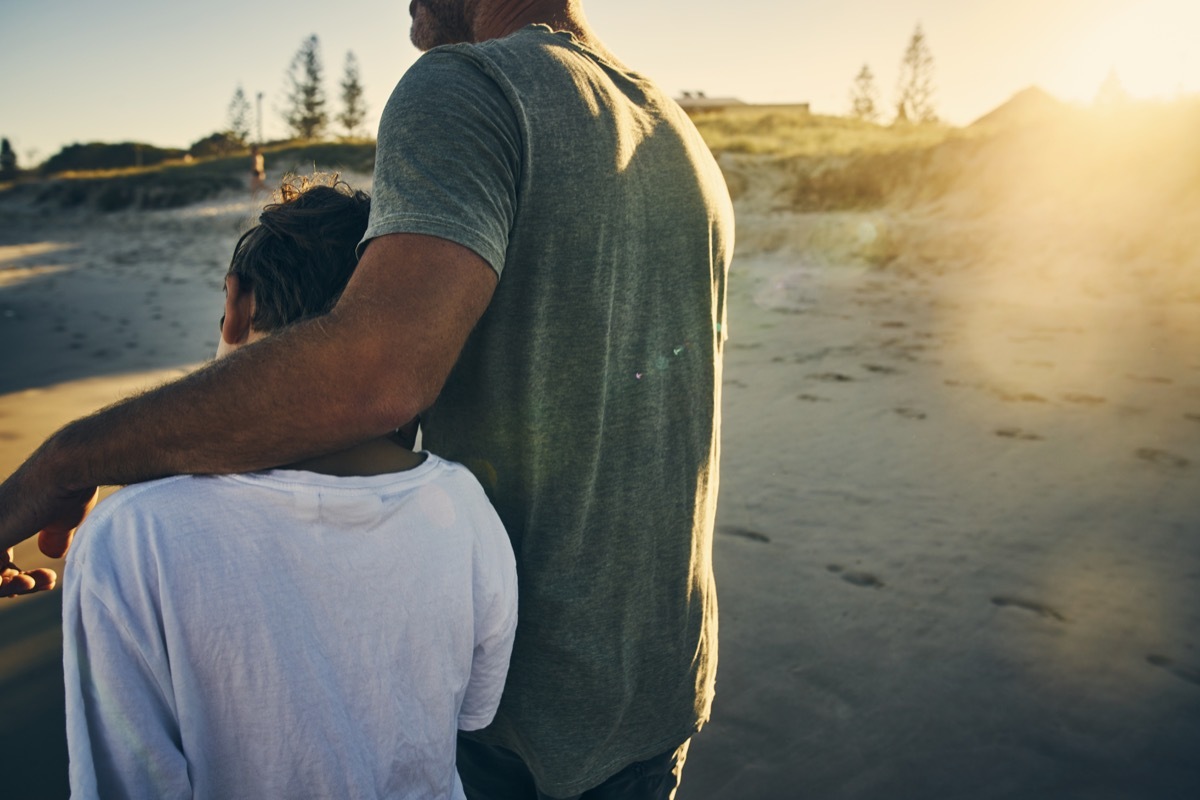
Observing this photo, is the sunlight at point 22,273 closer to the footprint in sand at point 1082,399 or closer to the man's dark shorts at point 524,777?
A: the footprint in sand at point 1082,399

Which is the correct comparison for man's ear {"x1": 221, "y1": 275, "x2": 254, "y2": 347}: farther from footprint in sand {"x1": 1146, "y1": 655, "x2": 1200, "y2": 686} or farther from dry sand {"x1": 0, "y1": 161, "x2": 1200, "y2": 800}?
footprint in sand {"x1": 1146, "y1": 655, "x2": 1200, "y2": 686}

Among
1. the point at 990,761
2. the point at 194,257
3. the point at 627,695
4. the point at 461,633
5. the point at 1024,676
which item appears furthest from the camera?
the point at 194,257

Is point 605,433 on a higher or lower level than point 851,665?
higher

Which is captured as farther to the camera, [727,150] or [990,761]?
[727,150]

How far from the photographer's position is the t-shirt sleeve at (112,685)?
758 mm

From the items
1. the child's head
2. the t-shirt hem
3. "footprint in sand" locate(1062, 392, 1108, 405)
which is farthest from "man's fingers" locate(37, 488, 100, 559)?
"footprint in sand" locate(1062, 392, 1108, 405)

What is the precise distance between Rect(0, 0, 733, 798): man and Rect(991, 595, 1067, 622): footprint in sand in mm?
2351

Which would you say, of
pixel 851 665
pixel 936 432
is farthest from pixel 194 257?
pixel 851 665

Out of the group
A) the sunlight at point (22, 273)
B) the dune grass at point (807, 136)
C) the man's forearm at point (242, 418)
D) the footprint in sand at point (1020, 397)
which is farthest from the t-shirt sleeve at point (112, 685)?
the sunlight at point (22, 273)

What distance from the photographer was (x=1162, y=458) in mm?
4453

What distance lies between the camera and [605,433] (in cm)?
107

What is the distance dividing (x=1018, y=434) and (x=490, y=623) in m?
4.80

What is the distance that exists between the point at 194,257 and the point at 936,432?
676 inches

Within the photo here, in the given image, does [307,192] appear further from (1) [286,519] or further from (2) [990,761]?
(2) [990,761]
